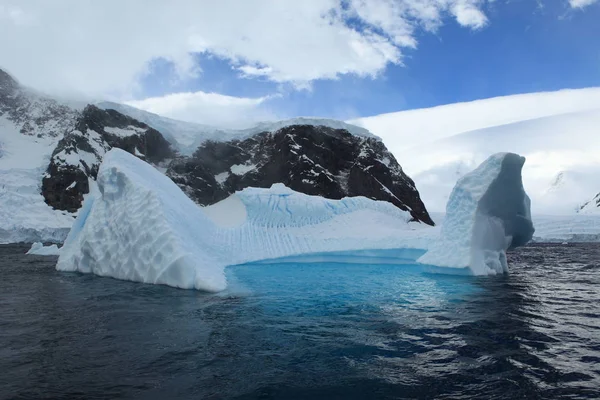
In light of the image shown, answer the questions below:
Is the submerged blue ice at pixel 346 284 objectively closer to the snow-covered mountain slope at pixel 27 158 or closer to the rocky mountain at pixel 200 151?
the snow-covered mountain slope at pixel 27 158

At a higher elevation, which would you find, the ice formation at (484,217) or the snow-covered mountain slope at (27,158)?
the snow-covered mountain slope at (27,158)

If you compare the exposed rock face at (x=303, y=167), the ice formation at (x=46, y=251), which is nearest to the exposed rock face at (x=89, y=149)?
the exposed rock face at (x=303, y=167)

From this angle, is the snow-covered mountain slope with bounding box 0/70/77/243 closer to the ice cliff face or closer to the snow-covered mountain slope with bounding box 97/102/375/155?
the ice cliff face

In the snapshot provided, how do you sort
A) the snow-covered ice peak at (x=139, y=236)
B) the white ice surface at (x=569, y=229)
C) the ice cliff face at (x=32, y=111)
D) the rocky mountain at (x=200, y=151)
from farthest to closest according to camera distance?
the ice cliff face at (x=32, y=111), the rocky mountain at (x=200, y=151), the white ice surface at (x=569, y=229), the snow-covered ice peak at (x=139, y=236)

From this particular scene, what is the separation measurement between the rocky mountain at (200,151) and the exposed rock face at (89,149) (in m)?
0.17

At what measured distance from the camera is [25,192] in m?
61.9

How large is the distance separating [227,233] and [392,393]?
13572mm

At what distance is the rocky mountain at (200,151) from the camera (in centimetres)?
7250

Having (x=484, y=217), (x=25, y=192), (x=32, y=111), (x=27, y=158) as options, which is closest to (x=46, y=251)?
(x=484, y=217)

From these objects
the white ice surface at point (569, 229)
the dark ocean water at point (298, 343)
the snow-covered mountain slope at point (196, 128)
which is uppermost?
the snow-covered mountain slope at point (196, 128)

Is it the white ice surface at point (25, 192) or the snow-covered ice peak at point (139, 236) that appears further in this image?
the white ice surface at point (25, 192)

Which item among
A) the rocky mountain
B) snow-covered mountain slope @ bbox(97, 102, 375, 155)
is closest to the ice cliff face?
the rocky mountain

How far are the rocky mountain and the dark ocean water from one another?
2548 inches

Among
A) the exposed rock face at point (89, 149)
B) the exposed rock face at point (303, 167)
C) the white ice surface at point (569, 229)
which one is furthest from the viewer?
the exposed rock face at point (303, 167)
